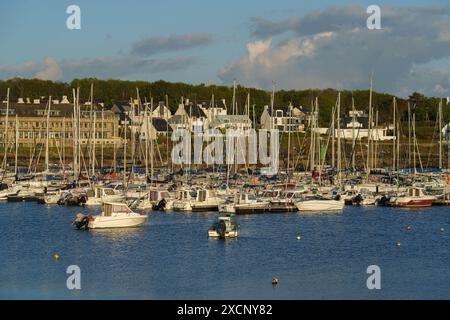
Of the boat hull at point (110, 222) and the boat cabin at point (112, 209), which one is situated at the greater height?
the boat cabin at point (112, 209)

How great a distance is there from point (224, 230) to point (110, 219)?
7194 mm

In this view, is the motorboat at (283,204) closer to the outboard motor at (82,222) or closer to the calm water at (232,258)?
the calm water at (232,258)

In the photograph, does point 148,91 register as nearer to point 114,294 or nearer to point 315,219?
point 315,219

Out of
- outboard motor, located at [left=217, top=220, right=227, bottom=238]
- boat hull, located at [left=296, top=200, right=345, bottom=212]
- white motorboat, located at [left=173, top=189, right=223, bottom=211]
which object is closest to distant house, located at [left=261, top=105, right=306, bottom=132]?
white motorboat, located at [left=173, top=189, right=223, bottom=211]

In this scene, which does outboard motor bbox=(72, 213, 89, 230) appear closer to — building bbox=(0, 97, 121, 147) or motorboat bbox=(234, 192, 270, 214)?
motorboat bbox=(234, 192, 270, 214)

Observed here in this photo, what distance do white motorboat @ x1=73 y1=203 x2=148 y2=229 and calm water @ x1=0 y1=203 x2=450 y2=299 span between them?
65cm

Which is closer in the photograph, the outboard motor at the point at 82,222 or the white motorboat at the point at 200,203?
the outboard motor at the point at 82,222

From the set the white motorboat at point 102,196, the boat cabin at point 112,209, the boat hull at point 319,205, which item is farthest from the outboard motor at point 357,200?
the boat cabin at point 112,209

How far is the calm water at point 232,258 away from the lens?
112ft

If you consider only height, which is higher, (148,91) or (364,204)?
(148,91)

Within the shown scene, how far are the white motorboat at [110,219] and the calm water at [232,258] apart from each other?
65 cm

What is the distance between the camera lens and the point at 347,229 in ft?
177
